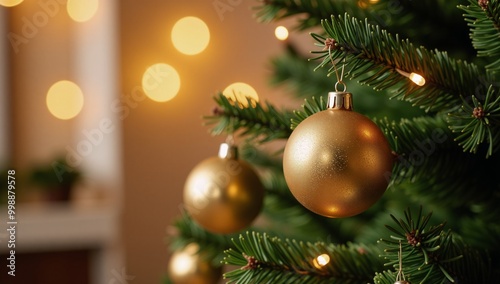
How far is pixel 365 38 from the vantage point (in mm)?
384

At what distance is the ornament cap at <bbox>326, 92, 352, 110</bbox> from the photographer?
1.32ft

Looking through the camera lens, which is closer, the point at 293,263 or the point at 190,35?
the point at 293,263

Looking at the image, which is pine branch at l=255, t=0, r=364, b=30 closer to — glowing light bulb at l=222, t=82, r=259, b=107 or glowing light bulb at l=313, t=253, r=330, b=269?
glowing light bulb at l=222, t=82, r=259, b=107

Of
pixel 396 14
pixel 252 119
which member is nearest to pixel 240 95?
pixel 252 119

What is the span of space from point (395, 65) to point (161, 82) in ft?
4.64

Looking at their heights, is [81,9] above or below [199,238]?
above

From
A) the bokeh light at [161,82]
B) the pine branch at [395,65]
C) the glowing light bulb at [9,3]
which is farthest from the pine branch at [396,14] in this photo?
the glowing light bulb at [9,3]

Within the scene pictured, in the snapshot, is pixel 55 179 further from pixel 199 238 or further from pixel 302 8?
pixel 302 8

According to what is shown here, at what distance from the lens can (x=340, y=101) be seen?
401 mm

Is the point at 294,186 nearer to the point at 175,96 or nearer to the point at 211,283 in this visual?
the point at 211,283

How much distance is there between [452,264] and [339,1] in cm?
27

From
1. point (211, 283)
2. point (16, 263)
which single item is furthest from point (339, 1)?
point (16, 263)
